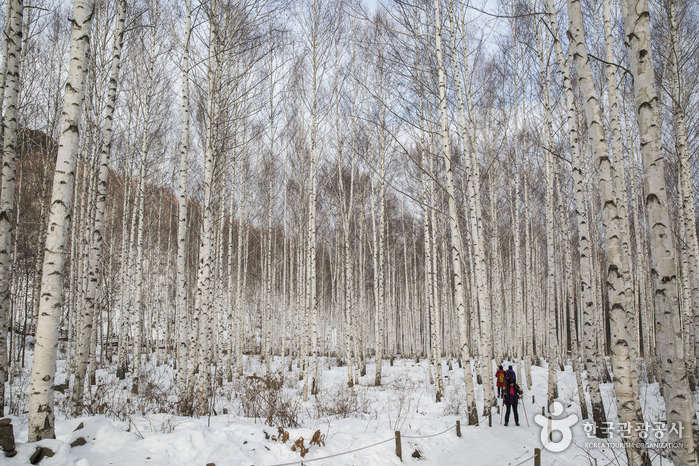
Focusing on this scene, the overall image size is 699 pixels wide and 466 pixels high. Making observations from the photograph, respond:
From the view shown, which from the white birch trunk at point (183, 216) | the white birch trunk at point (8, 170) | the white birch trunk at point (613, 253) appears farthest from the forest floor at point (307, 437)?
the white birch trunk at point (8, 170)

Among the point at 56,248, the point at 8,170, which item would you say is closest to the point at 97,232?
the point at 8,170

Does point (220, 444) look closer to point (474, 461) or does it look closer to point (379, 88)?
point (474, 461)

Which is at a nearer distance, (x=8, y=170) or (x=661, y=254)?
(x=661, y=254)

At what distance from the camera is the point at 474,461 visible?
5273 mm

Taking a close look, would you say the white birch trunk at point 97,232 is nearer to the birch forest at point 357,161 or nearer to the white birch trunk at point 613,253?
the birch forest at point 357,161

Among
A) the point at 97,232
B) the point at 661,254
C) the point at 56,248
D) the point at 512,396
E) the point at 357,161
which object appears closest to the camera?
the point at 661,254

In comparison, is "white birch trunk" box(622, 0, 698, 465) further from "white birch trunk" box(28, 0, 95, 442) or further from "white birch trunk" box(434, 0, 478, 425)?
"white birch trunk" box(28, 0, 95, 442)

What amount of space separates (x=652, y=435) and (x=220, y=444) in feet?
20.9

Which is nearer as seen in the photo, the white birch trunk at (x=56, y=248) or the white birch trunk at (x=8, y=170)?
the white birch trunk at (x=56, y=248)

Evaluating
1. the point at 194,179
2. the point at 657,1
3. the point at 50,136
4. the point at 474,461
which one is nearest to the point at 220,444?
the point at 474,461

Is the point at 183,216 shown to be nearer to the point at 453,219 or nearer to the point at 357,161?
the point at 453,219

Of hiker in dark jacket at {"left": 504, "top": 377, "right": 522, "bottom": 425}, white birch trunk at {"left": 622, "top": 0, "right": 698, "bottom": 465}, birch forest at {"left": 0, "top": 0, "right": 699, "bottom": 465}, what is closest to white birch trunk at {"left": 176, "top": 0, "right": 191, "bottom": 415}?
birch forest at {"left": 0, "top": 0, "right": 699, "bottom": 465}

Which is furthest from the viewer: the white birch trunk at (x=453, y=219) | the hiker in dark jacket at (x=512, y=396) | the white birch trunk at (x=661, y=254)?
the hiker in dark jacket at (x=512, y=396)

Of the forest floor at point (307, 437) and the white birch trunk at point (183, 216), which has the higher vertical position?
the white birch trunk at point (183, 216)
